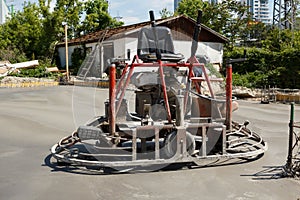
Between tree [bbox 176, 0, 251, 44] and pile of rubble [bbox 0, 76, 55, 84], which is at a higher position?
tree [bbox 176, 0, 251, 44]

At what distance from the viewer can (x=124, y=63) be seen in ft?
22.1

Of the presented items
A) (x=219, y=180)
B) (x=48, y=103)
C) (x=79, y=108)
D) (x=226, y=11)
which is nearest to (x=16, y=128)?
(x=79, y=108)

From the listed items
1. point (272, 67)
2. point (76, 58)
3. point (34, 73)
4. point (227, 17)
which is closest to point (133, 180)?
point (272, 67)

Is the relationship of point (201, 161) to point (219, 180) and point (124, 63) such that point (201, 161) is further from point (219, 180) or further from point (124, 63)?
point (124, 63)

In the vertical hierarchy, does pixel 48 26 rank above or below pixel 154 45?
above

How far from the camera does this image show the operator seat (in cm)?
609

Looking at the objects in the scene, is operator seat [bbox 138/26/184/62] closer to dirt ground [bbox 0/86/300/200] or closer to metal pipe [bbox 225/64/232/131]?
metal pipe [bbox 225/64/232/131]

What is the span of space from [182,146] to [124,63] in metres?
1.97

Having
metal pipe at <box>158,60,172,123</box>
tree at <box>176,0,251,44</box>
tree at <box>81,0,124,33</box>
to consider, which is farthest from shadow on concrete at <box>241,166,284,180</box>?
tree at <box>81,0,124,33</box>

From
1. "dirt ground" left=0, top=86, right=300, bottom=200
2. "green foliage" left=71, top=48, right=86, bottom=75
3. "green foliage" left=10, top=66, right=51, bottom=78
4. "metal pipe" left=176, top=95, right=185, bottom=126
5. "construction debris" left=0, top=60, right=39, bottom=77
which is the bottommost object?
"dirt ground" left=0, top=86, right=300, bottom=200

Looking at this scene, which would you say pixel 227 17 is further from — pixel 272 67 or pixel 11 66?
pixel 11 66

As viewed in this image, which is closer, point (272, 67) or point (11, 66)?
point (272, 67)

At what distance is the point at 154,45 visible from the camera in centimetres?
611

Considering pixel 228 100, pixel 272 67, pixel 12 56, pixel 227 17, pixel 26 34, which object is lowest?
pixel 228 100
